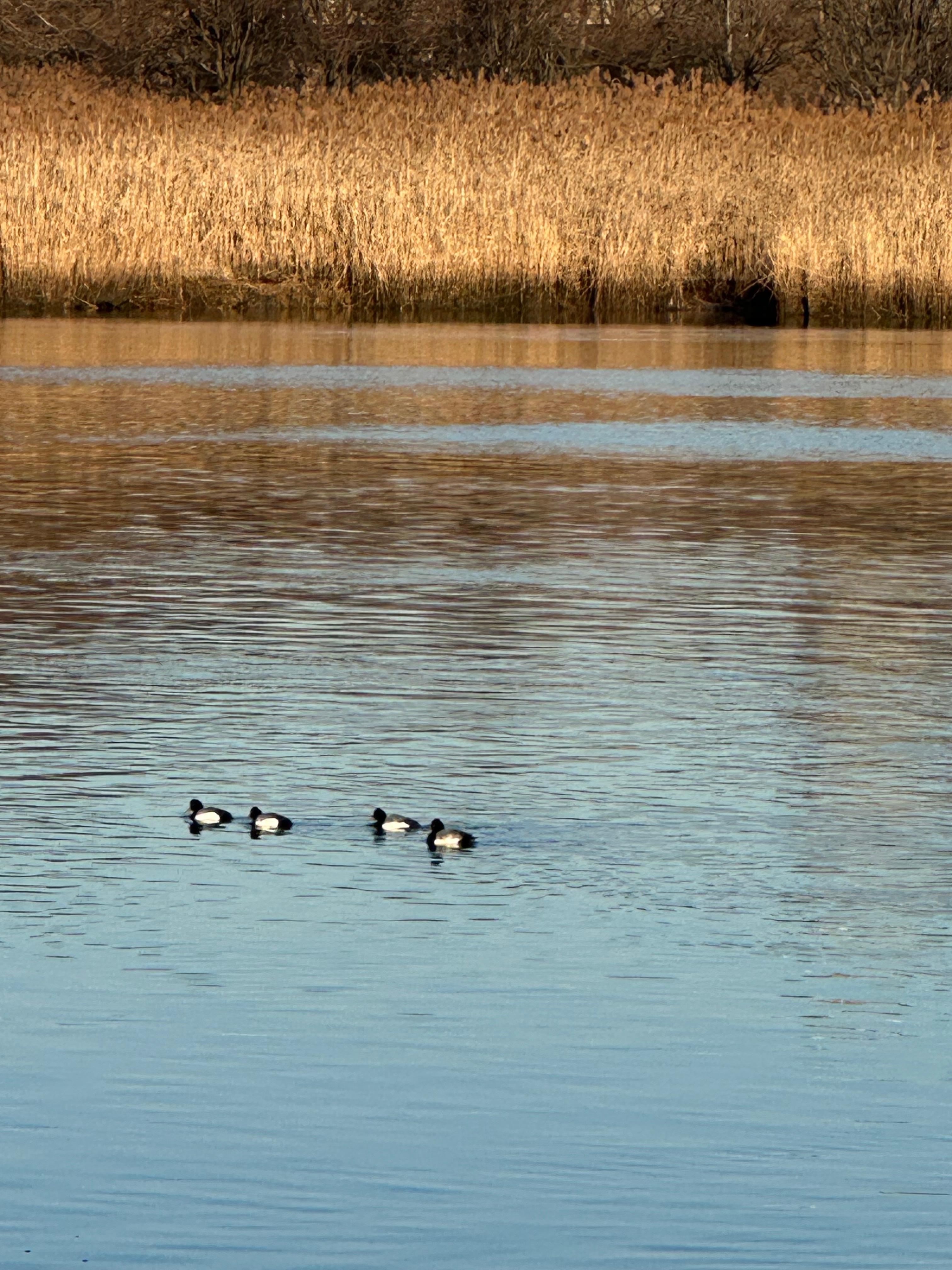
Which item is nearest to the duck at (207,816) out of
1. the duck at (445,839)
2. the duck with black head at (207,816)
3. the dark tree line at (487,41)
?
the duck with black head at (207,816)

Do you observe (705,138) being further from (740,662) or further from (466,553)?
(740,662)

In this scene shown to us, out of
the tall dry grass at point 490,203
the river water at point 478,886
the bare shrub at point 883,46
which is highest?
the bare shrub at point 883,46

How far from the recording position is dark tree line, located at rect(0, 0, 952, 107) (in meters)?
35.8

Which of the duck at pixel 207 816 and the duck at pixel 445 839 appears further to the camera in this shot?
the duck at pixel 207 816

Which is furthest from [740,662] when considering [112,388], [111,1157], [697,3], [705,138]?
[697,3]

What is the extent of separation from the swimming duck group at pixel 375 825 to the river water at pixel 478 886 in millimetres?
39

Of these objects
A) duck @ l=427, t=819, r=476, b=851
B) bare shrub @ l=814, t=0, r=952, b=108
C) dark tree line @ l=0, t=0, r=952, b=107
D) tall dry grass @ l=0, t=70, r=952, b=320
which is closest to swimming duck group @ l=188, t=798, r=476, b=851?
duck @ l=427, t=819, r=476, b=851

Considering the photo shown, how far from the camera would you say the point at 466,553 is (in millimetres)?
10172

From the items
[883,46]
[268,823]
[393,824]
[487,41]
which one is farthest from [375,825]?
[487,41]

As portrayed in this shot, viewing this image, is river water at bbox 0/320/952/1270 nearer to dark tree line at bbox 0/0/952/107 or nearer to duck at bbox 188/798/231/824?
duck at bbox 188/798/231/824

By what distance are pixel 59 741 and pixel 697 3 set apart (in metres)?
37.2

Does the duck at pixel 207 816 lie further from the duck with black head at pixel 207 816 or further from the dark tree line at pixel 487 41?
the dark tree line at pixel 487 41

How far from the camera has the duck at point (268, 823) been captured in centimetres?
544

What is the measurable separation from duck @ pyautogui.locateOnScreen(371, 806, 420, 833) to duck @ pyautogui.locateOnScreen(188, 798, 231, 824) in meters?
0.34
